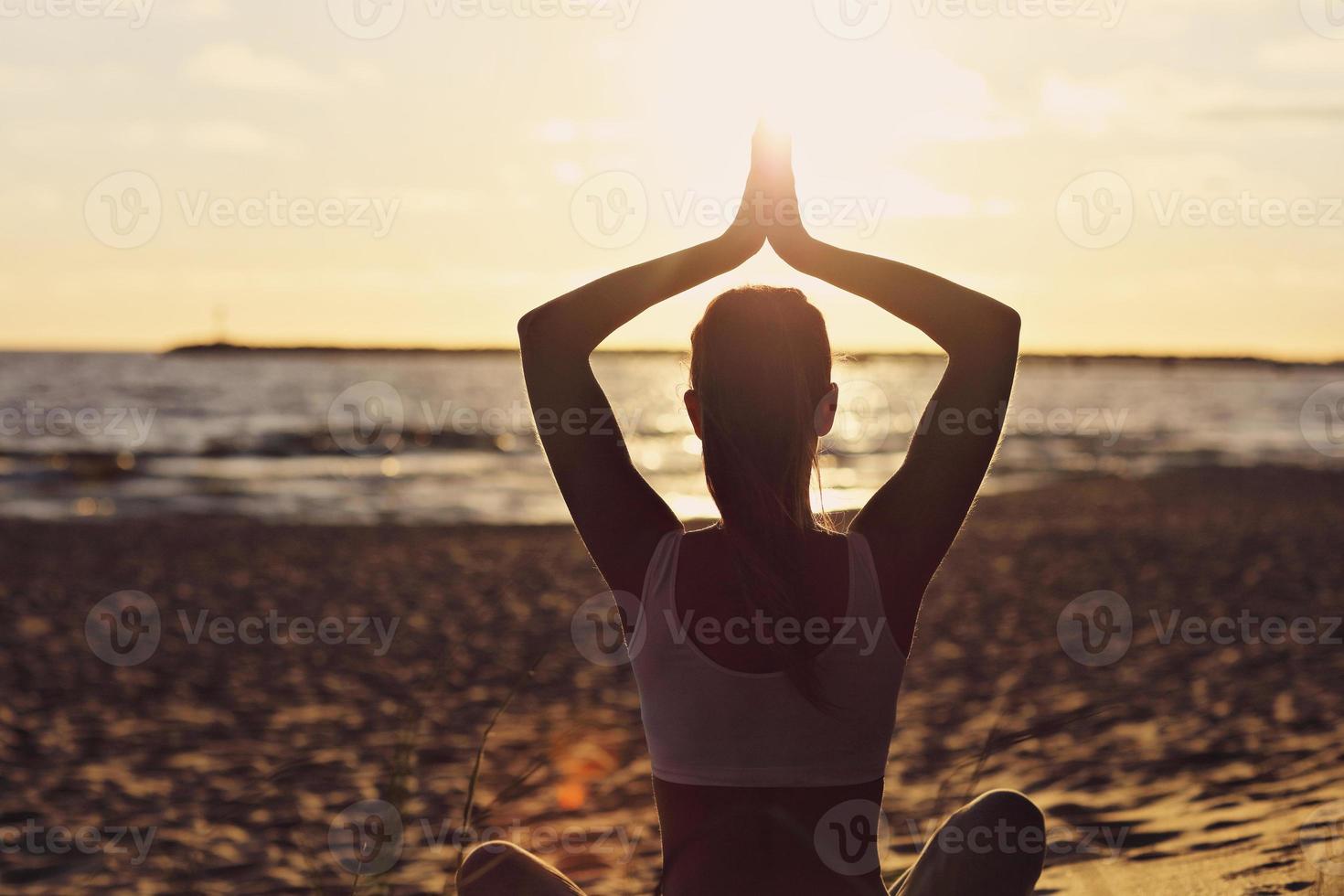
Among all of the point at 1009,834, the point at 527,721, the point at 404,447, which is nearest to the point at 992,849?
the point at 1009,834

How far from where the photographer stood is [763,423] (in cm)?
201

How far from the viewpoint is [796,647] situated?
194 cm

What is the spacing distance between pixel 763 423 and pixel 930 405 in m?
0.34

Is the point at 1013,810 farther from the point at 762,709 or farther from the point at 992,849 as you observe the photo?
the point at 762,709

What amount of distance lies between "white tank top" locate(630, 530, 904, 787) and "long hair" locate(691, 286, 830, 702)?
0.18 feet

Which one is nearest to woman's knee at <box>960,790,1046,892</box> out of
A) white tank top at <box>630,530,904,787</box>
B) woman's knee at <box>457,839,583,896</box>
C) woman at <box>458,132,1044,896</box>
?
woman at <box>458,132,1044,896</box>

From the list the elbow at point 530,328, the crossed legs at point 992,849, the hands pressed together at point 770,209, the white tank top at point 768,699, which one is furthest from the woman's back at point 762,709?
the hands pressed together at point 770,209

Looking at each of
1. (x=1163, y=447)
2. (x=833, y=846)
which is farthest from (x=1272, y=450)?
(x=833, y=846)

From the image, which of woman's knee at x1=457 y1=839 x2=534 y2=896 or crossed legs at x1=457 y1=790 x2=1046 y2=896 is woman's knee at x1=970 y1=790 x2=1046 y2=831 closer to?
crossed legs at x1=457 y1=790 x2=1046 y2=896

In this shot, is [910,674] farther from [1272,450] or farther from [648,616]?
[1272,450]

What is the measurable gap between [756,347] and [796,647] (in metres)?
0.49

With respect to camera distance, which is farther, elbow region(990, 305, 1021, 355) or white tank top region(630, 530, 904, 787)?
elbow region(990, 305, 1021, 355)

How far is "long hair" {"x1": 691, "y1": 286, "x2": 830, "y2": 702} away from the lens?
1.98 m

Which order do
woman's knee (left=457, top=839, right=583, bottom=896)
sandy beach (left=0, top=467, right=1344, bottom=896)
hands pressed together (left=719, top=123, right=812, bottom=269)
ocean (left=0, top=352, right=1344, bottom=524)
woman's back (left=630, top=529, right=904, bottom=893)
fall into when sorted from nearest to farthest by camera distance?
woman's back (left=630, top=529, right=904, bottom=893)
woman's knee (left=457, top=839, right=583, bottom=896)
hands pressed together (left=719, top=123, right=812, bottom=269)
sandy beach (left=0, top=467, right=1344, bottom=896)
ocean (left=0, top=352, right=1344, bottom=524)
